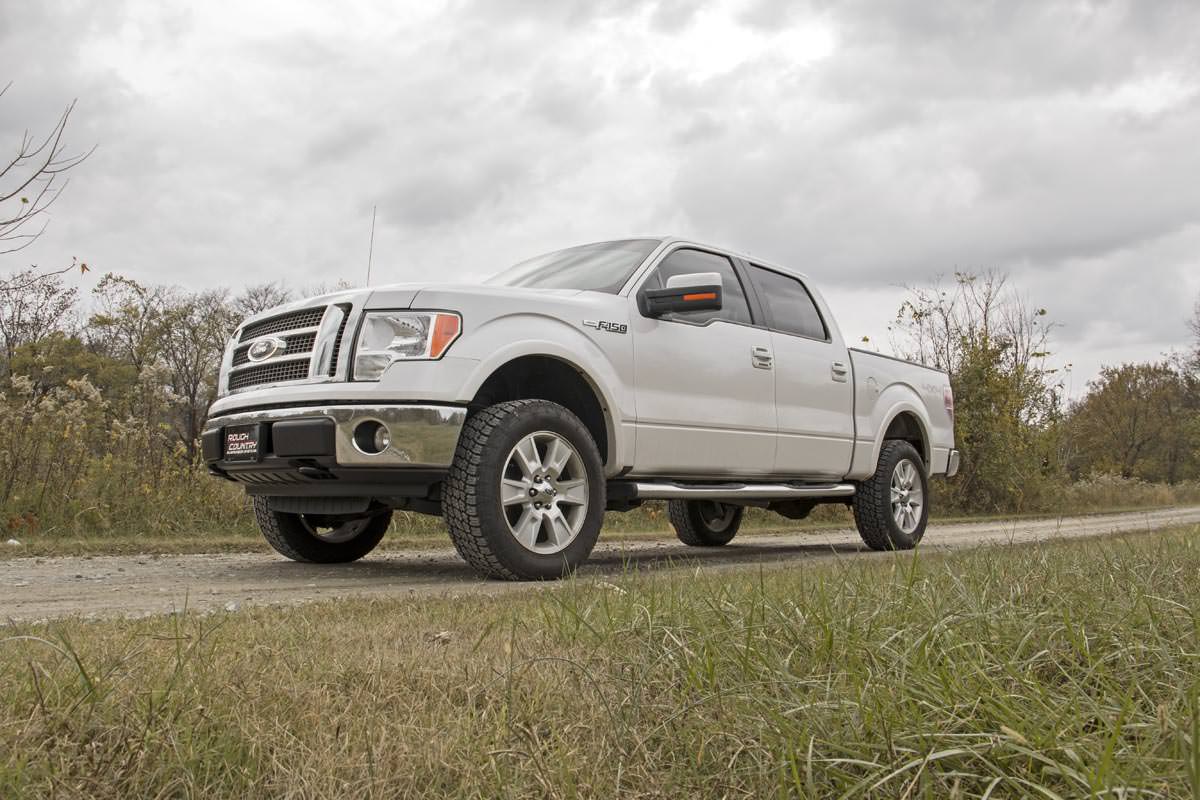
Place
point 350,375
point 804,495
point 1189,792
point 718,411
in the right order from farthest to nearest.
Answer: point 804,495 < point 718,411 < point 350,375 < point 1189,792

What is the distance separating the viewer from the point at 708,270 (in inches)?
274

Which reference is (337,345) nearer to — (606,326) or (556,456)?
(556,456)

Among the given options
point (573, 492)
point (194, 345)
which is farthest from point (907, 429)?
point (194, 345)

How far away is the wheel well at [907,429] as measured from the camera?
876 cm

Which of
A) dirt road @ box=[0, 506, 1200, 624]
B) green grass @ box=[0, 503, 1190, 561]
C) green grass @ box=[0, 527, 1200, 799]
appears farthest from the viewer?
green grass @ box=[0, 503, 1190, 561]

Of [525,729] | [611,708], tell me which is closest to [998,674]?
[611,708]

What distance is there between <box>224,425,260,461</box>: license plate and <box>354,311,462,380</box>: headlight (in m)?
0.67

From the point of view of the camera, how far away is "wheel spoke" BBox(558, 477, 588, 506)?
5312 mm

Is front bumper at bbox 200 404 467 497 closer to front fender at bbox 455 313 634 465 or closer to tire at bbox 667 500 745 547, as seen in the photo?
front fender at bbox 455 313 634 465

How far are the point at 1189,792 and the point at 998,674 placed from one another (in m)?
0.63

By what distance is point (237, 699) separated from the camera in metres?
2.01

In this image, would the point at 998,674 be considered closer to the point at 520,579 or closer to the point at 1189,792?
the point at 1189,792

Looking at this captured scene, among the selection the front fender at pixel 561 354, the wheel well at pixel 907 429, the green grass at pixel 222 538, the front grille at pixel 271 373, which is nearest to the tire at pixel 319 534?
the front grille at pixel 271 373

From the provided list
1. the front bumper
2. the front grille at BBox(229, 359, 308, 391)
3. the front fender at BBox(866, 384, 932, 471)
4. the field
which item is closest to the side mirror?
the front bumper
